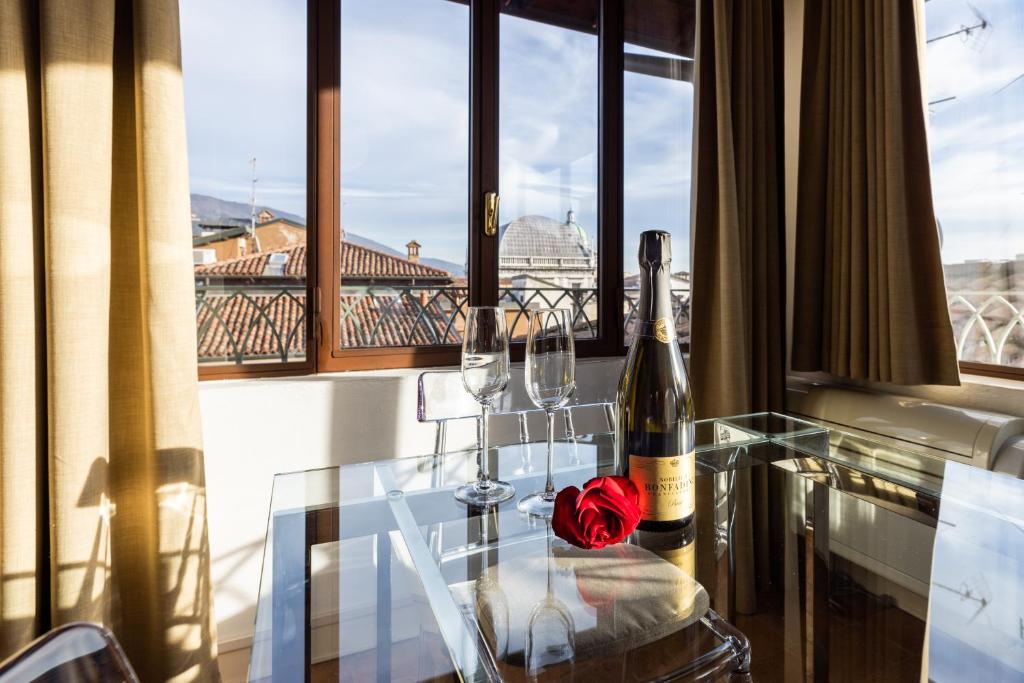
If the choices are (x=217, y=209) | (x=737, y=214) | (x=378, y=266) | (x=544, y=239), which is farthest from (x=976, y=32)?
(x=217, y=209)

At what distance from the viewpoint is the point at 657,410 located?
80cm

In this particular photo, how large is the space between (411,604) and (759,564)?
17.0 inches

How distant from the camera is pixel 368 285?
209 centimetres

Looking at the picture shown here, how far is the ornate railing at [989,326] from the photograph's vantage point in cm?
185

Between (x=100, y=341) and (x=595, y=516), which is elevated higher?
(x=100, y=341)

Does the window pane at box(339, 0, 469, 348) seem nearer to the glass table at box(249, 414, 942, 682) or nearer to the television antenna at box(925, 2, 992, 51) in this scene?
the glass table at box(249, 414, 942, 682)

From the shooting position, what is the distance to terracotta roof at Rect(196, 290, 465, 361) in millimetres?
1888

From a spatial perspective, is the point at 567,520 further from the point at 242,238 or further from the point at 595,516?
the point at 242,238

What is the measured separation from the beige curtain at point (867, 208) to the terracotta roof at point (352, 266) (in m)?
1.43

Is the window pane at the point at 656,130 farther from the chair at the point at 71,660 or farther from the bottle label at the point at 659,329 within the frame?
the chair at the point at 71,660

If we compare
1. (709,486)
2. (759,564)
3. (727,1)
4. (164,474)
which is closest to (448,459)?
(709,486)

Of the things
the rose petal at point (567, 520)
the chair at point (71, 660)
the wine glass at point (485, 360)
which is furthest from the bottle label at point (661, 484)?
the chair at point (71, 660)

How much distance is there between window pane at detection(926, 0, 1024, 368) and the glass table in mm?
1204

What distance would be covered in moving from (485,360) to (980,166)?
1958 mm
